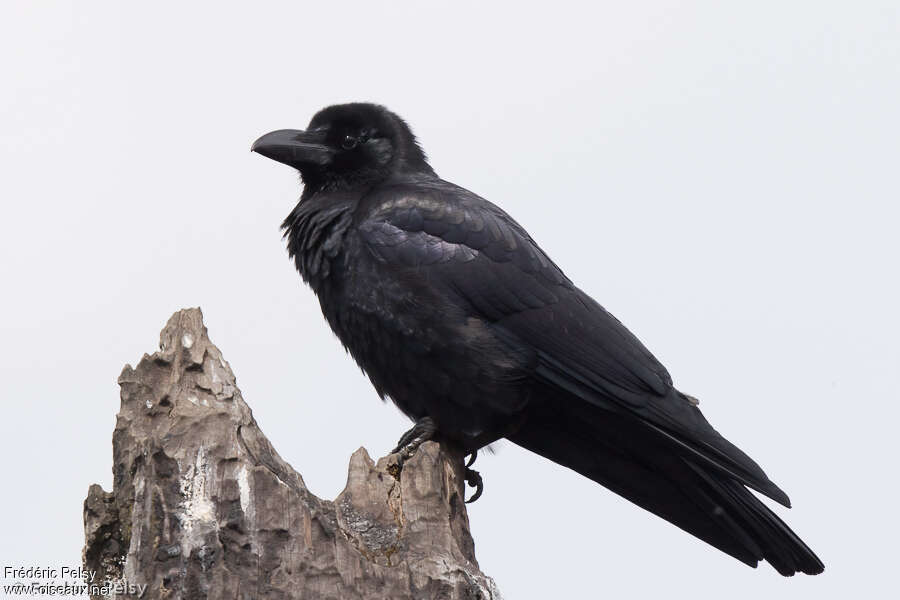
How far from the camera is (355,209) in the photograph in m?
7.27

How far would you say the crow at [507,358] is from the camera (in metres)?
6.72

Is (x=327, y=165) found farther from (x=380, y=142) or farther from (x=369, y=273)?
(x=369, y=273)

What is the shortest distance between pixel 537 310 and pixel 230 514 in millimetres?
2848

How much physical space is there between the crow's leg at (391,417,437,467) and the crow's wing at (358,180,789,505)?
2.14 feet

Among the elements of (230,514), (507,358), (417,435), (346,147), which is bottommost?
(230,514)

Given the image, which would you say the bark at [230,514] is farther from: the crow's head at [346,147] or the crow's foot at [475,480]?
the crow's head at [346,147]

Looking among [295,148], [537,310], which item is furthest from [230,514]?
[295,148]

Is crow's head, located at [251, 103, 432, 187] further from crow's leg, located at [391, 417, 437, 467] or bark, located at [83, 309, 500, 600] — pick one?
bark, located at [83, 309, 500, 600]

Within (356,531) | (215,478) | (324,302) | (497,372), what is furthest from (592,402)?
(215,478)

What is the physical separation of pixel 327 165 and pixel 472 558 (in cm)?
328

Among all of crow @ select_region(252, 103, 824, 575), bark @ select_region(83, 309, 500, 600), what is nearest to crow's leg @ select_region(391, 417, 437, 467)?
crow @ select_region(252, 103, 824, 575)

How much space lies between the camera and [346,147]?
25.9 feet

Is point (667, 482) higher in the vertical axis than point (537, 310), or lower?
lower

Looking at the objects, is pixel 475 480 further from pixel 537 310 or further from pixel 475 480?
pixel 537 310
